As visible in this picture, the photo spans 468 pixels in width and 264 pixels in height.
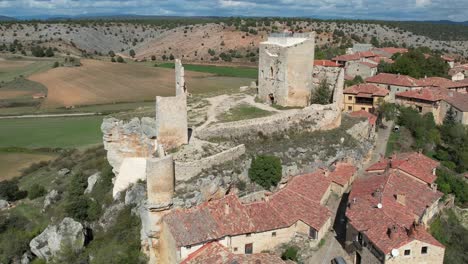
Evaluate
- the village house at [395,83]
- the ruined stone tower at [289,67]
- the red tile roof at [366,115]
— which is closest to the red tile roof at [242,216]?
the ruined stone tower at [289,67]

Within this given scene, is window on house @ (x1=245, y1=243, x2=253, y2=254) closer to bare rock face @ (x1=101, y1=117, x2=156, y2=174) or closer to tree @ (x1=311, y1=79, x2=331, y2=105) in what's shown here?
bare rock face @ (x1=101, y1=117, x2=156, y2=174)

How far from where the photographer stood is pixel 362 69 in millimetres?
55688

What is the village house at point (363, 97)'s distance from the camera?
4312 centimetres

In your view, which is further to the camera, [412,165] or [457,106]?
[457,106]

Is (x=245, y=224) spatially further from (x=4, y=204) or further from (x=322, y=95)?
(x=4, y=204)

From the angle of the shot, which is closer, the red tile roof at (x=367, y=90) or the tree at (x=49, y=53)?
the red tile roof at (x=367, y=90)

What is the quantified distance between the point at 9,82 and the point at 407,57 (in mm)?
60433

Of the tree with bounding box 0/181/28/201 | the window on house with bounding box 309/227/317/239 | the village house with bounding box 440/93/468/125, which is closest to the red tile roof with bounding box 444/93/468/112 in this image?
the village house with bounding box 440/93/468/125

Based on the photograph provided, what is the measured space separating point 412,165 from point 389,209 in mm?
8805

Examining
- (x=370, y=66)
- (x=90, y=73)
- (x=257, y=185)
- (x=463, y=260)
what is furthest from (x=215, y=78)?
(x=463, y=260)

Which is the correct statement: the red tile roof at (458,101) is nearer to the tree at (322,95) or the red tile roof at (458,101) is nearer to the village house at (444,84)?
the village house at (444,84)

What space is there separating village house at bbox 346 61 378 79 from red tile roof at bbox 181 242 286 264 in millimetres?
38892

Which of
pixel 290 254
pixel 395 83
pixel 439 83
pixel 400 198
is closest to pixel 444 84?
pixel 439 83

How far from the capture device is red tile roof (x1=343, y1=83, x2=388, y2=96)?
4312cm
